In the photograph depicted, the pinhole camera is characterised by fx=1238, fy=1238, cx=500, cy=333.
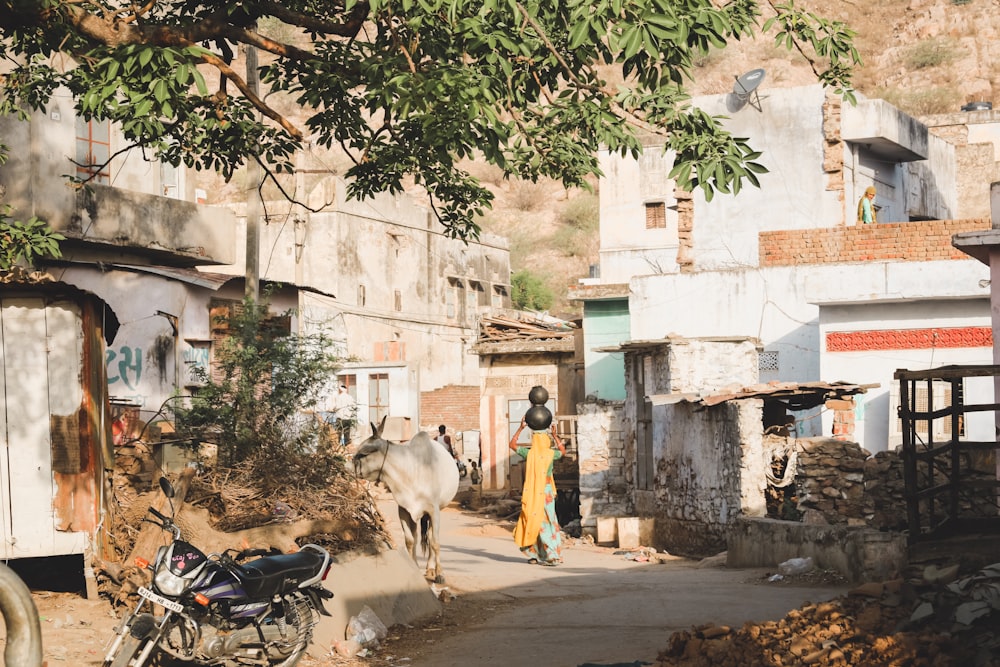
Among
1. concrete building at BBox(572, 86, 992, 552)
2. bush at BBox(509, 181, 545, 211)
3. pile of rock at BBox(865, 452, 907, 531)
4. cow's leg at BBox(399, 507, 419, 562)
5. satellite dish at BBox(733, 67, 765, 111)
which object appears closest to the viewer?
cow's leg at BBox(399, 507, 419, 562)

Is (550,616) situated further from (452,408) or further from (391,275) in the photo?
(391,275)

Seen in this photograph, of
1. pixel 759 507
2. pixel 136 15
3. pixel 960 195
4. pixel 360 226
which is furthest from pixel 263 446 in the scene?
pixel 960 195

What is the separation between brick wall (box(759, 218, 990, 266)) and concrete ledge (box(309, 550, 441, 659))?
14.4 metres

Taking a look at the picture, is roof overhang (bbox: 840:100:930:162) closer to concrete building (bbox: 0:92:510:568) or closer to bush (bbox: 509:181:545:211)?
concrete building (bbox: 0:92:510:568)

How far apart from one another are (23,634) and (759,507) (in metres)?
13.6

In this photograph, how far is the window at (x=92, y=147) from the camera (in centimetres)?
1683

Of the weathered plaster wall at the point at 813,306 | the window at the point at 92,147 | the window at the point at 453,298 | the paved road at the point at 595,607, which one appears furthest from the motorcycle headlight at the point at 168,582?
the window at the point at 453,298

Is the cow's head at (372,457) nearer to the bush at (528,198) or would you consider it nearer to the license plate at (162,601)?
the license plate at (162,601)

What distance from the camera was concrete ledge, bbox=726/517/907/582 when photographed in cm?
1102

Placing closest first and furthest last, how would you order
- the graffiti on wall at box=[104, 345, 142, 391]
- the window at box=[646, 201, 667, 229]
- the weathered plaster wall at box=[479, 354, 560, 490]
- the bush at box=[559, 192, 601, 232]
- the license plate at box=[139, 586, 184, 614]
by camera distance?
the license plate at box=[139, 586, 184, 614]
the graffiti on wall at box=[104, 345, 142, 391]
the weathered plaster wall at box=[479, 354, 560, 490]
the window at box=[646, 201, 667, 229]
the bush at box=[559, 192, 601, 232]

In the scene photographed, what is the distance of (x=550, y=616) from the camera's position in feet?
33.1

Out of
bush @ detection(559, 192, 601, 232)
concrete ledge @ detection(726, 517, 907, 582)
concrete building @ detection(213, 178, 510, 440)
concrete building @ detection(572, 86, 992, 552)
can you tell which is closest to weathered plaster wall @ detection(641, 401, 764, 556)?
concrete building @ detection(572, 86, 992, 552)

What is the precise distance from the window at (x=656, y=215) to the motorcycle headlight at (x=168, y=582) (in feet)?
96.4

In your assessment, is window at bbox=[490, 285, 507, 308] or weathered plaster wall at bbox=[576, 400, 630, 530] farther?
window at bbox=[490, 285, 507, 308]
